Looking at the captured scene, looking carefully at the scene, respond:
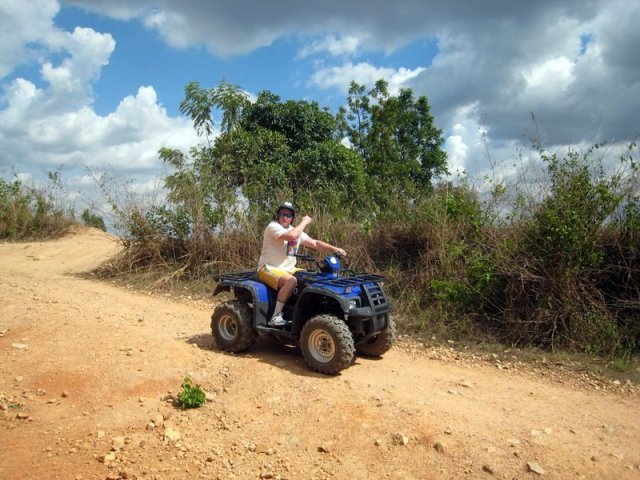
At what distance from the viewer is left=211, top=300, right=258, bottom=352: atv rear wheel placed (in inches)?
239

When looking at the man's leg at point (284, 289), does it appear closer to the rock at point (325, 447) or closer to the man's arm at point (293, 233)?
the man's arm at point (293, 233)

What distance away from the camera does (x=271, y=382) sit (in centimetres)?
524

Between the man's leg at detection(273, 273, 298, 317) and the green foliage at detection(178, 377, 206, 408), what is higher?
the man's leg at detection(273, 273, 298, 317)

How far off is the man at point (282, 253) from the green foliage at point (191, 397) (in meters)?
1.35

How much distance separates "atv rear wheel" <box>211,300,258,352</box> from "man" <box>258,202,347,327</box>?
33cm

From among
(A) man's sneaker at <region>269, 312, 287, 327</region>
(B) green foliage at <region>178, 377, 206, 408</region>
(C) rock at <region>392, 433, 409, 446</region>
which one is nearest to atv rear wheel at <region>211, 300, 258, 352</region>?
(A) man's sneaker at <region>269, 312, 287, 327</region>

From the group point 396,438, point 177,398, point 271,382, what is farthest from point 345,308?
point 177,398

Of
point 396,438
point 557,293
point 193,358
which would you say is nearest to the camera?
point 396,438

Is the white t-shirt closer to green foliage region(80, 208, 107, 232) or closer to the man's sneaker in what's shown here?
the man's sneaker

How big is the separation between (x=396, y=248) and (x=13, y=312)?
626cm

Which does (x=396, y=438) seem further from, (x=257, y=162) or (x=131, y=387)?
(x=257, y=162)

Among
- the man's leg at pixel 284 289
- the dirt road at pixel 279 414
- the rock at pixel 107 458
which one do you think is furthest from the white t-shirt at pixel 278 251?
the rock at pixel 107 458

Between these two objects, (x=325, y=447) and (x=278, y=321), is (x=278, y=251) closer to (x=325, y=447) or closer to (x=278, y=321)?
(x=278, y=321)

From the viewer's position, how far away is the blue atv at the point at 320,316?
5369mm
